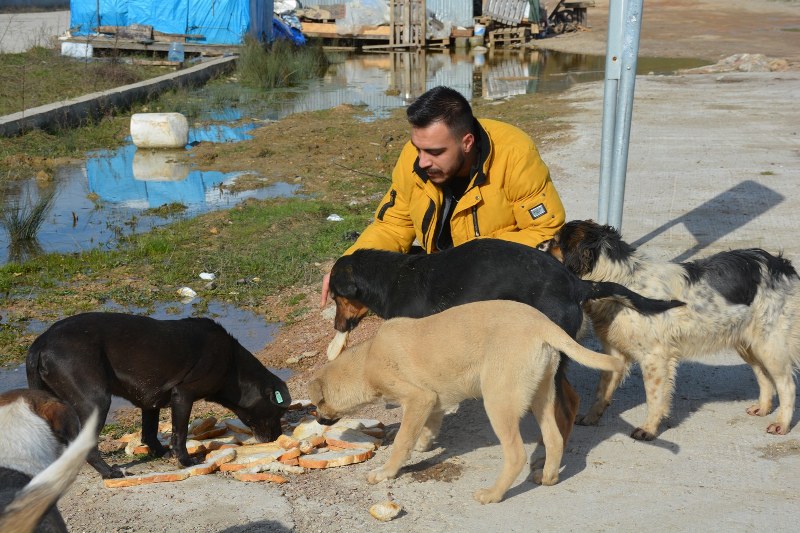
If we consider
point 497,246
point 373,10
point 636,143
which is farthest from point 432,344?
point 373,10

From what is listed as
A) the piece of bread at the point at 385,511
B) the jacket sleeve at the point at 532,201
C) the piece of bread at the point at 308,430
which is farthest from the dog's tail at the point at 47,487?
the jacket sleeve at the point at 532,201

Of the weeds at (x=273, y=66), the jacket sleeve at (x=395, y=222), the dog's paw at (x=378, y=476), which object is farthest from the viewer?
the weeds at (x=273, y=66)

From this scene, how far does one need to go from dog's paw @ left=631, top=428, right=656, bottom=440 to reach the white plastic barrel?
12284 mm

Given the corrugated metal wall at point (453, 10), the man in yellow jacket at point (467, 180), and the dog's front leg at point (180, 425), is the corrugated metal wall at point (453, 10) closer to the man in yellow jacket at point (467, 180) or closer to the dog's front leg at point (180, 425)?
the man in yellow jacket at point (467, 180)

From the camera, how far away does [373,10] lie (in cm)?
3881

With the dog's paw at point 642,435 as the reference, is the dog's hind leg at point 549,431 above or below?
above

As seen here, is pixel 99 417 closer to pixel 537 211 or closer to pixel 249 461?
pixel 249 461

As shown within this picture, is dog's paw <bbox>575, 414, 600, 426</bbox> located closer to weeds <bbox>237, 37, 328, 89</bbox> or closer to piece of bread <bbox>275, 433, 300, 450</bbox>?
piece of bread <bbox>275, 433, 300, 450</bbox>

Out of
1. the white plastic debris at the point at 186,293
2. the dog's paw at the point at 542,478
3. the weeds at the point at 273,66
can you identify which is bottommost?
the white plastic debris at the point at 186,293

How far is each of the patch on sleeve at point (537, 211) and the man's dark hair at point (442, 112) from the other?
704 millimetres

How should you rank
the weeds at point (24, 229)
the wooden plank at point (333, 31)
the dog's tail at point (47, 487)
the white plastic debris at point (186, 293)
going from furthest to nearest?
the wooden plank at point (333, 31), the weeds at point (24, 229), the white plastic debris at point (186, 293), the dog's tail at point (47, 487)

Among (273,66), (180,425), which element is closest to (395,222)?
(180,425)

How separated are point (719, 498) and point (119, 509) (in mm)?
3106

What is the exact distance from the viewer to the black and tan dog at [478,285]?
505 cm
